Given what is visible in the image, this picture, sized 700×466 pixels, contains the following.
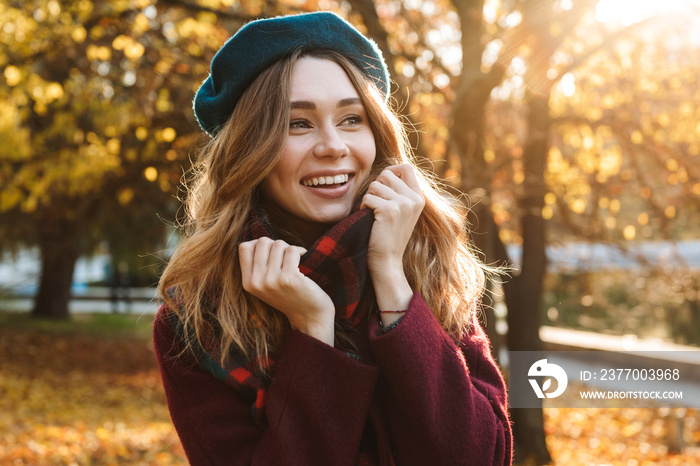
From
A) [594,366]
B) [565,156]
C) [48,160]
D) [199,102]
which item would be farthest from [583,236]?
[48,160]

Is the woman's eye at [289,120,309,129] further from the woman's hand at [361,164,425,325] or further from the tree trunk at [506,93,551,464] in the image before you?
the tree trunk at [506,93,551,464]

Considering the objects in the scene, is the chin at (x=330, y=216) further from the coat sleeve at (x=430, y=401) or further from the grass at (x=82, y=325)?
the grass at (x=82, y=325)

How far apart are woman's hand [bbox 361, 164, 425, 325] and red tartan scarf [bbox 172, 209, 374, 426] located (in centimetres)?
3

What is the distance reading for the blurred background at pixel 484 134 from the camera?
5.42 m

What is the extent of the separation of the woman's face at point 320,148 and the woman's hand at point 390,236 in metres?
0.11

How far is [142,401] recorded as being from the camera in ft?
33.9

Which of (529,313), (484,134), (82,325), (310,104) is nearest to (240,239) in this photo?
(310,104)

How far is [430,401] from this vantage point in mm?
1634

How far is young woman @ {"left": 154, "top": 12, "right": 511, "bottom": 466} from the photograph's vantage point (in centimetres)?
165

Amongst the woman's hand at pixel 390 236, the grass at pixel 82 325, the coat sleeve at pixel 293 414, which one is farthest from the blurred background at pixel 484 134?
the grass at pixel 82 325

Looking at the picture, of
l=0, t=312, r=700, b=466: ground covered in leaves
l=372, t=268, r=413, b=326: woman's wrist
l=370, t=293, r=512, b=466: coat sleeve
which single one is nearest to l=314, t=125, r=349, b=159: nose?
l=372, t=268, r=413, b=326: woman's wrist

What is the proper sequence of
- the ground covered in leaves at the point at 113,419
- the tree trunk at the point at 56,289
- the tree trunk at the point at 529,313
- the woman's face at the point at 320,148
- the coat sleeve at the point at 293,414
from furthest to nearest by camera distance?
1. the tree trunk at the point at 56,289
2. the ground covered in leaves at the point at 113,419
3. the tree trunk at the point at 529,313
4. the woman's face at the point at 320,148
5. the coat sleeve at the point at 293,414

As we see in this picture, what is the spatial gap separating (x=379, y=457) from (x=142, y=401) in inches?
376

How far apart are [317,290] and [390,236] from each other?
27 centimetres
